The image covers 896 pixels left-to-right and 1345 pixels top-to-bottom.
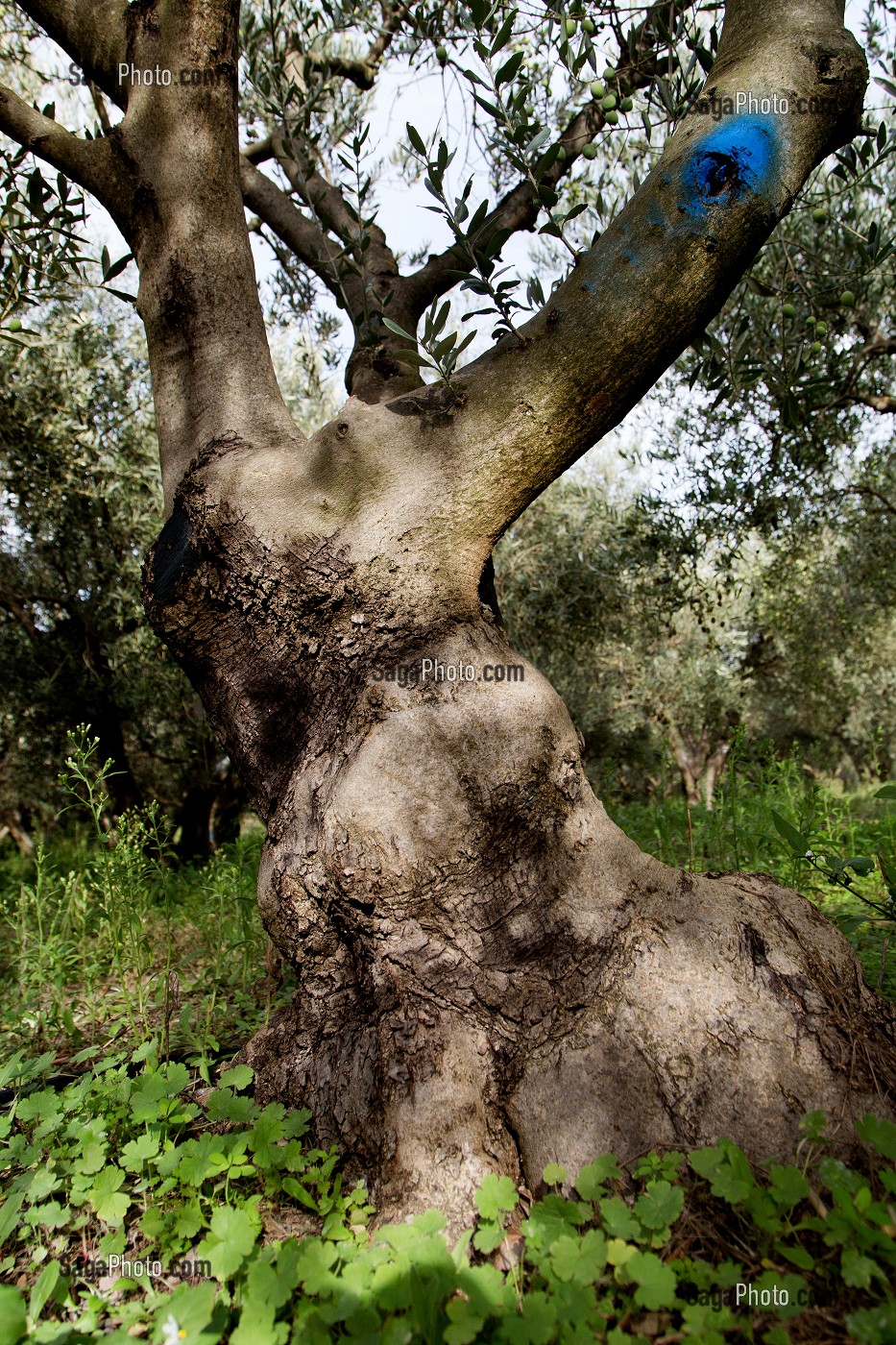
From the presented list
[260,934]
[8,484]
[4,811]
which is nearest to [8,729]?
[4,811]

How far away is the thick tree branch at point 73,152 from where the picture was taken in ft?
11.0

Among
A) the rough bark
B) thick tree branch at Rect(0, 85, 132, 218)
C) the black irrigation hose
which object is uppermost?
thick tree branch at Rect(0, 85, 132, 218)

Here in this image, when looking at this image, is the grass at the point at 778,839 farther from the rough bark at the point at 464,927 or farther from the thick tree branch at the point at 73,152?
the thick tree branch at the point at 73,152

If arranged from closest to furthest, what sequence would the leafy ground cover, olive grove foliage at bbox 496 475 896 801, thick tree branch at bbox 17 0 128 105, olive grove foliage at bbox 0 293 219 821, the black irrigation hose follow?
1. the leafy ground cover
2. the black irrigation hose
3. thick tree branch at bbox 17 0 128 105
4. olive grove foliage at bbox 0 293 219 821
5. olive grove foliage at bbox 496 475 896 801

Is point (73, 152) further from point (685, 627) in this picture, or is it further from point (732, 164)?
point (685, 627)

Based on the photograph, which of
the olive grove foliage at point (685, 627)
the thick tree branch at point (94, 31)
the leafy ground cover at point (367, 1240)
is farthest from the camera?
the olive grove foliage at point (685, 627)

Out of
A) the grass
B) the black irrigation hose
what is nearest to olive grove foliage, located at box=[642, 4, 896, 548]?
the grass

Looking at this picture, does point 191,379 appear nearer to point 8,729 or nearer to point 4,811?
point 8,729

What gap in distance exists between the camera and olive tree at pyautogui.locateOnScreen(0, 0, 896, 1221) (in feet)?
6.76

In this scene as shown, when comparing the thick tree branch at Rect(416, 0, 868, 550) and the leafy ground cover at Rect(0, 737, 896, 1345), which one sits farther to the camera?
the thick tree branch at Rect(416, 0, 868, 550)

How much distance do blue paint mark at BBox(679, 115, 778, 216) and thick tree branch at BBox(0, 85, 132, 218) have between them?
7.42 ft

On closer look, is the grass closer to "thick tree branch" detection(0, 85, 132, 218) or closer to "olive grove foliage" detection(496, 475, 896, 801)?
"olive grove foliage" detection(496, 475, 896, 801)

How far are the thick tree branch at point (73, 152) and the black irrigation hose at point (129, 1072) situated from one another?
3.31 m

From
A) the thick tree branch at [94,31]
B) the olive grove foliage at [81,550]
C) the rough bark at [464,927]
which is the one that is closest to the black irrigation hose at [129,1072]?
the rough bark at [464,927]
